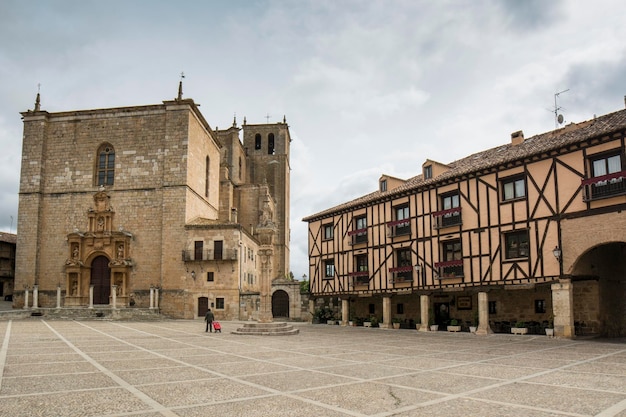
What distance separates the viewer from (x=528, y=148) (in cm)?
2184

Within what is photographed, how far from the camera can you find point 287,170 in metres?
58.8

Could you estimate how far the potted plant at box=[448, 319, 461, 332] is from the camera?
24.1 metres

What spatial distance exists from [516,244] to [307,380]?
1485cm

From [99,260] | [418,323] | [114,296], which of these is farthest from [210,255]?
[418,323]

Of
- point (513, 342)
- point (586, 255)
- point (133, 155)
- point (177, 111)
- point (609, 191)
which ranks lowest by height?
point (513, 342)

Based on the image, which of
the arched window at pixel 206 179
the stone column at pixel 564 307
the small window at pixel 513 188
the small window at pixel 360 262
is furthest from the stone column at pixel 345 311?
the arched window at pixel 206 179

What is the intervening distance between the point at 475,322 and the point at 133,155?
2607 cm

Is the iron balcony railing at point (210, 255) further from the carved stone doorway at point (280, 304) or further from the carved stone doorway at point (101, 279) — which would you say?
the carved stone doorway at point (280, 304)

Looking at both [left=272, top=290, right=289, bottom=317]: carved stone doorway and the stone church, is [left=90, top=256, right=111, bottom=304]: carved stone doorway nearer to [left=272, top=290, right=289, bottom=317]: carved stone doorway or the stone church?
the stone church

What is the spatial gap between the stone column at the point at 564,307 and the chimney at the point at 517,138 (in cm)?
830

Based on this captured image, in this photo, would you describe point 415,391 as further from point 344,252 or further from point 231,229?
point 231,229

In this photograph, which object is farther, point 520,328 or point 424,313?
point 424,313

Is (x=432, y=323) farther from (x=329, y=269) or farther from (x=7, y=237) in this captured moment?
(x=7, y=237)

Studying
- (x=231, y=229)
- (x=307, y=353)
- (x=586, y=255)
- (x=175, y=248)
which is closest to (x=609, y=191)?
(x=586, y=255)
